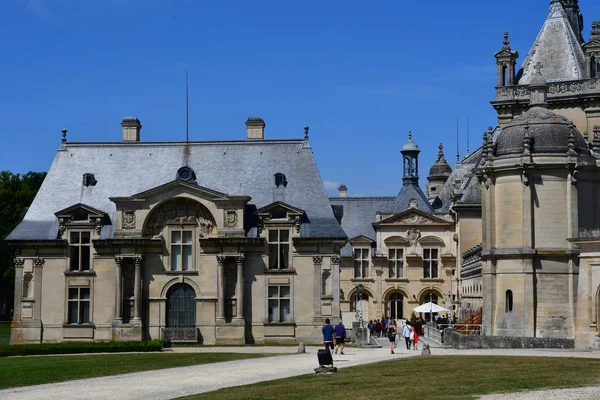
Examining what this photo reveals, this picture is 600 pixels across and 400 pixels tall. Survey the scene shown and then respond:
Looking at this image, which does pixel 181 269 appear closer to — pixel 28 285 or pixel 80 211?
pixel 80 211

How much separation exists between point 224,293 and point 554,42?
29.1m

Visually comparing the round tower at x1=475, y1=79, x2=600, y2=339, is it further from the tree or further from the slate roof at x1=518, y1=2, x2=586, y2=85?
the tree

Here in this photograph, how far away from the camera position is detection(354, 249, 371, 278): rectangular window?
3435 inches

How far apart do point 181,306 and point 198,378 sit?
23867 millimetres

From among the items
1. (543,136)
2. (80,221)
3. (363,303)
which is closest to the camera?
(543,136)

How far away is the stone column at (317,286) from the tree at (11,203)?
45667 mm

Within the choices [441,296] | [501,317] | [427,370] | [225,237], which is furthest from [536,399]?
[441,296]

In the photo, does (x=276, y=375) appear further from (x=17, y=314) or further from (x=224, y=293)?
(x=17, y=314)

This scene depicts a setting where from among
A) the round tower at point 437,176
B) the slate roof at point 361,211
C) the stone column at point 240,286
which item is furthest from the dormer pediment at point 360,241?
the stone column at point 240,286

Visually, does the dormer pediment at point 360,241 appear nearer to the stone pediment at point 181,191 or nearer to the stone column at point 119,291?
the stone pediment at point 181,191

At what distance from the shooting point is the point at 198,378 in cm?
3459

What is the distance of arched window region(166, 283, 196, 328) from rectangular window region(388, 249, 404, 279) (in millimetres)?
30970

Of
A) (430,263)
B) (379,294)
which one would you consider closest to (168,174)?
(379,294)

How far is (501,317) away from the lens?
1978 inches
